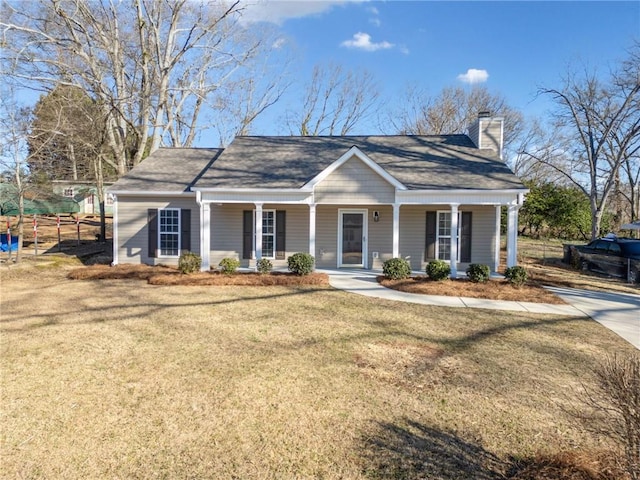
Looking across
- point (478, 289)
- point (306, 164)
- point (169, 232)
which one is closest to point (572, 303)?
point (478, 289)

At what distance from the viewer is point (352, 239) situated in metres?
14.1

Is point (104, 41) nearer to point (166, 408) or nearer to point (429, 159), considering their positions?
point (429, 159)

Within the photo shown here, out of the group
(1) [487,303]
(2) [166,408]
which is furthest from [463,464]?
(1) [487,303]

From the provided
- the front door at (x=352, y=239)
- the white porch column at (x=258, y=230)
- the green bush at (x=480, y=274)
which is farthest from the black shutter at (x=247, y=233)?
the green bush at (x=480, y=274)

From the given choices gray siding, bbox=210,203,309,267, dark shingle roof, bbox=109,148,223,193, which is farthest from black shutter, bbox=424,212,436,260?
dark shingle roof, bbox=109,148,223,193

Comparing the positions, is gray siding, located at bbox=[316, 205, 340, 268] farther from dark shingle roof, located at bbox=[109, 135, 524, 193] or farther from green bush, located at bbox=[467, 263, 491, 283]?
green bush, located at bbox=[467, 263, 491, 283]

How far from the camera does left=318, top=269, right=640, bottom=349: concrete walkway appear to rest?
778 cm

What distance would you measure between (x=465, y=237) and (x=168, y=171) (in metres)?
11.8

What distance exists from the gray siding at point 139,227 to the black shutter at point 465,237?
31.9 ft

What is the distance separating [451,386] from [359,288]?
19.6ft

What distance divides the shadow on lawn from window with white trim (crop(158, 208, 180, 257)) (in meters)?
12.0

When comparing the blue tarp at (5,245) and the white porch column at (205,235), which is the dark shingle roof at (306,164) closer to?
the white porch column at (205,235)

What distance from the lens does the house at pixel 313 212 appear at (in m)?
12.7

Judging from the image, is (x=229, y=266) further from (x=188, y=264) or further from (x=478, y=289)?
(x=478, y=289)
